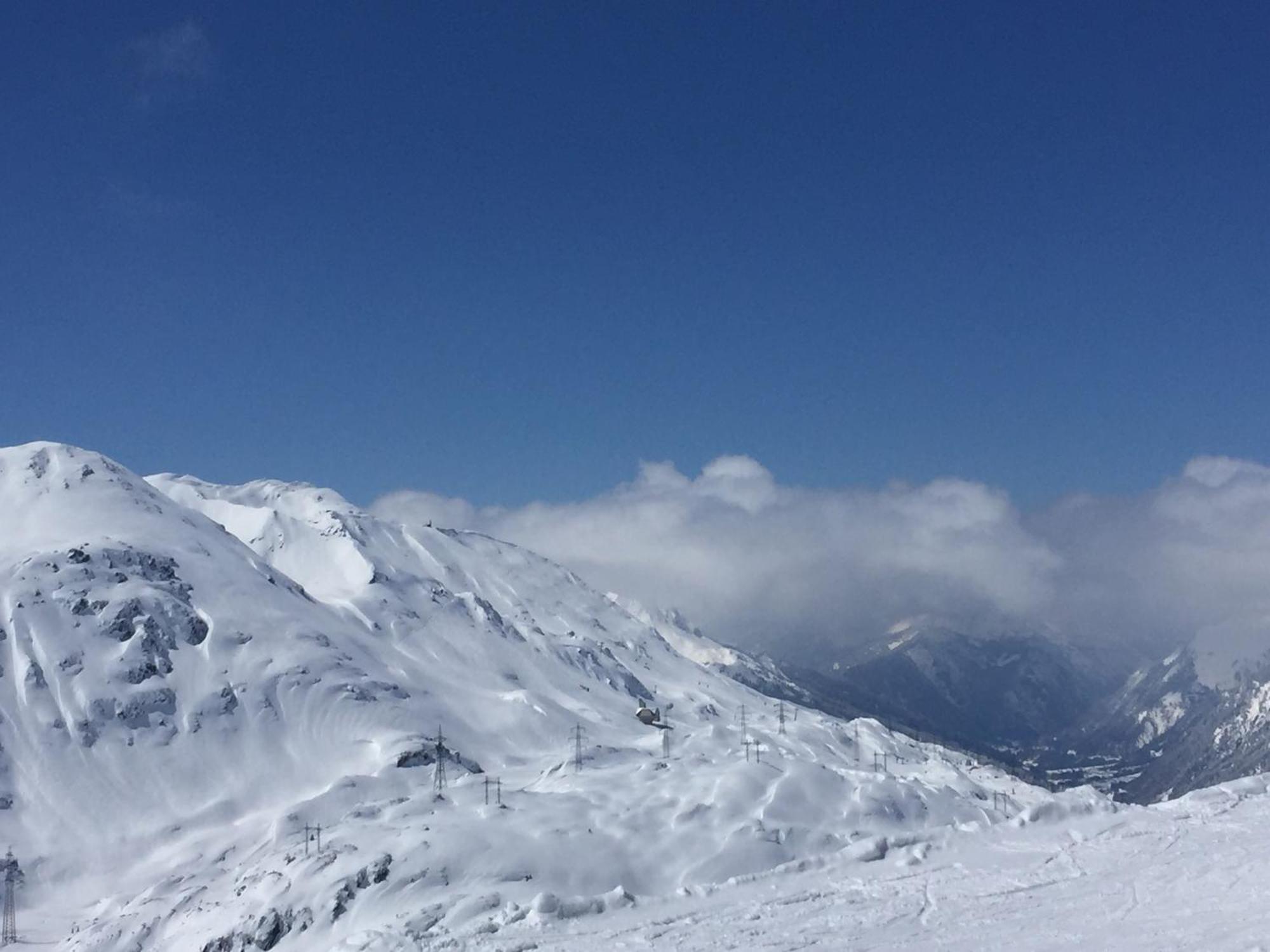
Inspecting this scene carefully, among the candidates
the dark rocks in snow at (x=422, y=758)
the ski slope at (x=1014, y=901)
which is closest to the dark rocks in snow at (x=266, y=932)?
the ski slope at (x=1014, y=901)

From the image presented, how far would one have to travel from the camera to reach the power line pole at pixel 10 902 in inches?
5610

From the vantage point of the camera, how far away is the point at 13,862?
161m

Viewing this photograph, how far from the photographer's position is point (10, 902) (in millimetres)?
150125

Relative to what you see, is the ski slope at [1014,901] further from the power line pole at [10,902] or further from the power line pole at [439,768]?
the power line pole at [10,902]

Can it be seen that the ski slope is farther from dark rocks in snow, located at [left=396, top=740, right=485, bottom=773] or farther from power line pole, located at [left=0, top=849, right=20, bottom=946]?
dark rocks in snow, located at [left=396, top=740, right=485, bottom=773]

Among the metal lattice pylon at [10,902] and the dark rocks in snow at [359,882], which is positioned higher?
the metal lattice pylon at [10,902]

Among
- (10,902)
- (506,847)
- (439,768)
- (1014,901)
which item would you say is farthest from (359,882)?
(439,768)

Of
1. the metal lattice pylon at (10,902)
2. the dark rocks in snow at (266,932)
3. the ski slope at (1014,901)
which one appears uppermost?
the metal lattice pylon at (10,902)

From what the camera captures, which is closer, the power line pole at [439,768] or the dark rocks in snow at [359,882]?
the dark rocks in snow at [359,882]

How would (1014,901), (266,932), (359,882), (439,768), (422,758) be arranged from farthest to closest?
(422,758), (439,768), (266,932), (359,882), (1014,901)

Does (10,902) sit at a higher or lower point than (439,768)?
lower

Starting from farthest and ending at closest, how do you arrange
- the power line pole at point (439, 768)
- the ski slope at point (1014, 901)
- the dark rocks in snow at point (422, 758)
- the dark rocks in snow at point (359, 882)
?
the dark rocks in snow at point (422, 758) → the power line pole at point (439, 768) → the dark rocks in snow at point (359, 882) → the ski slope at point (1014, 901)

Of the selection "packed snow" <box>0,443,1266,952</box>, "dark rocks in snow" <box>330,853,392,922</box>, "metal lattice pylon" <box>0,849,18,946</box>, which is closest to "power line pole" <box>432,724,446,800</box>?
"packed snow" <box>0,443,1266,952</box>

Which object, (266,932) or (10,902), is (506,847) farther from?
(10,902)
